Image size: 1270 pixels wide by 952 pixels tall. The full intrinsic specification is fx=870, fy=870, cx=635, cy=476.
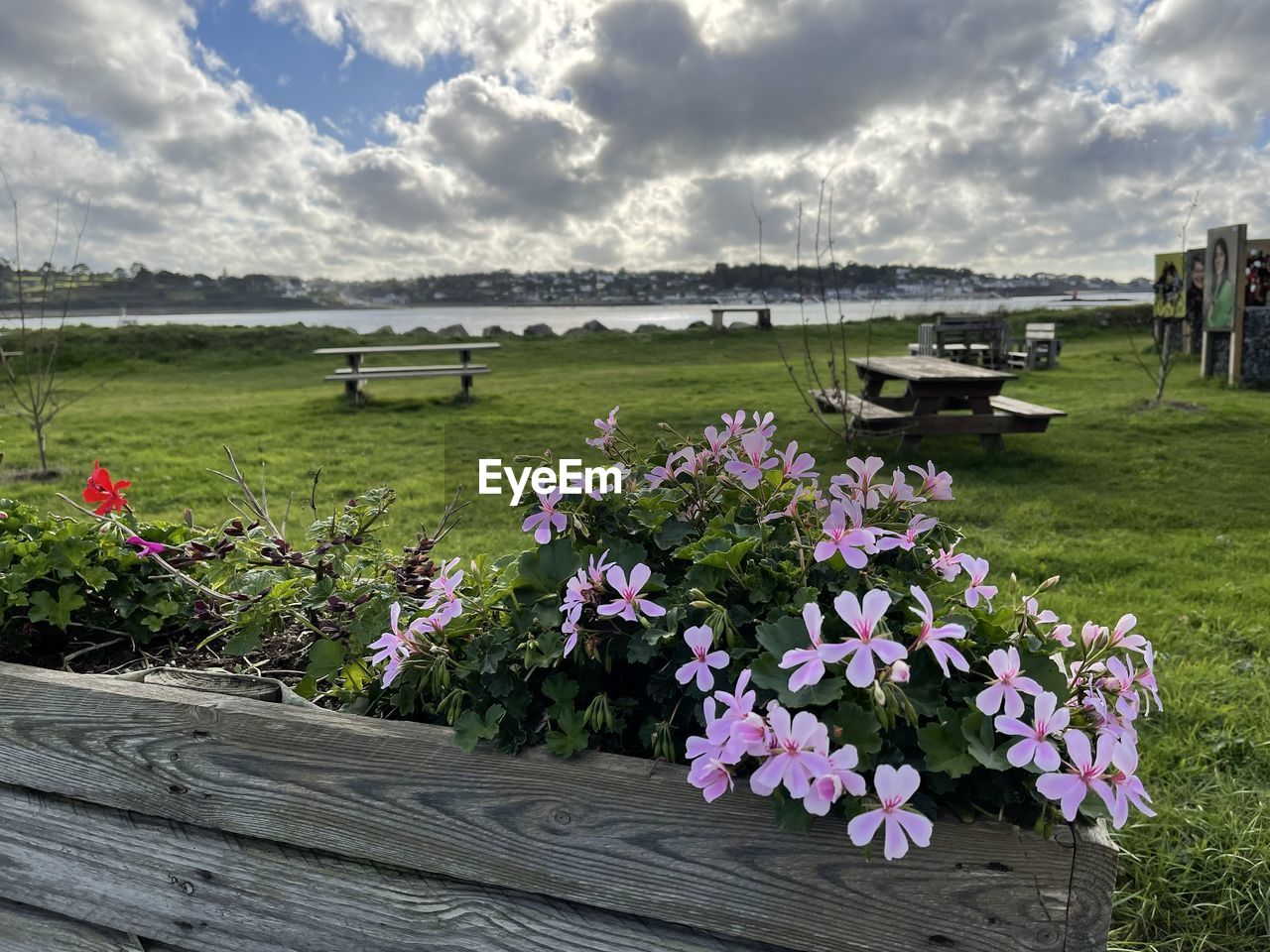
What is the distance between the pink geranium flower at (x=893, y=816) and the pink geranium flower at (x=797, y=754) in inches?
2.4

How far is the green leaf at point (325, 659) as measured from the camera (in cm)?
146

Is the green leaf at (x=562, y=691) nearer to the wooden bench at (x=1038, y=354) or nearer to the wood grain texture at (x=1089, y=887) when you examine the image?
the wood grain texture at (x=1089, y=887)

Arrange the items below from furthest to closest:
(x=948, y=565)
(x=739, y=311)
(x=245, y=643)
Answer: (x=739, y=311) < (x=245, y=643) < (x=948, y=565)

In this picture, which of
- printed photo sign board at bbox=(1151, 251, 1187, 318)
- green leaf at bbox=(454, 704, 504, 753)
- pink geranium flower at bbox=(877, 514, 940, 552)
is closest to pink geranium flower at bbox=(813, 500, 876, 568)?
pink geranium flower at bbox=(877, 514, 940, 552)

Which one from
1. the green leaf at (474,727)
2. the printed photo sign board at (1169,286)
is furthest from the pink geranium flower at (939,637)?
the printed photo sign board at (1169,286)

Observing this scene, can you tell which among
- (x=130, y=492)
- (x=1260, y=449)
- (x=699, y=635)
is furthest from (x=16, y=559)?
(x=1260, y=449)

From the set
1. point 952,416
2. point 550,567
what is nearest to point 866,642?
point 550,567

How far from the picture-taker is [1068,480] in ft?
21.9

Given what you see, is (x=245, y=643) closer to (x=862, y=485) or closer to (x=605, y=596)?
(x=605, y=596)

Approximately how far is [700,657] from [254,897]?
0.86 m

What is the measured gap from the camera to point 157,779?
4.54ft

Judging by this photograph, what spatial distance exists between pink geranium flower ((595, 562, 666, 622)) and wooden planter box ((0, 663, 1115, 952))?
0.20 meters

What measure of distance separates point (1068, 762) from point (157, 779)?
1324 millimetres

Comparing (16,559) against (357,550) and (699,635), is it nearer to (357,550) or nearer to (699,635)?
(357,550)
